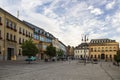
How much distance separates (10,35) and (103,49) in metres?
105

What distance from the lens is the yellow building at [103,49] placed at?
149125 millimetres

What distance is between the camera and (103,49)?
152m

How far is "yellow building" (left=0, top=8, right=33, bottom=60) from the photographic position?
164 ft

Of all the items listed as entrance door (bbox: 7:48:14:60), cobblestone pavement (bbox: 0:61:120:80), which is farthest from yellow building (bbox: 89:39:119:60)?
cobblestone pavement (bbox: 0:61:120:80)

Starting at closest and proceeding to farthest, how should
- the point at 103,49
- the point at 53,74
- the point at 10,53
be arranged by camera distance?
the point at 53,74
the point at 10,53
the point at 103,49

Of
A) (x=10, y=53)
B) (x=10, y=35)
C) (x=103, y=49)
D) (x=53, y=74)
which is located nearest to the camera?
(x=53, y=74)

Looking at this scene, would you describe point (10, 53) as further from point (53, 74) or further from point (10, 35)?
point (53, 74)

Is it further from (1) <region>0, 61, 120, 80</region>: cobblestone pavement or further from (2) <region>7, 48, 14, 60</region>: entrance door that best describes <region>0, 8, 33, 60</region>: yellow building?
Answer: (1) <region>0, 61, 120, 80</region>: cobblestone pavement

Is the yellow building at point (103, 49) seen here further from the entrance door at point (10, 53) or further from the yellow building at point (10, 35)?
the entrance door at point (10, 53)

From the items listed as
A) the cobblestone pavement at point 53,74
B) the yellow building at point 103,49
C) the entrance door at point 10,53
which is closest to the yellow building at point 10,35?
the entrance door at point 10,53

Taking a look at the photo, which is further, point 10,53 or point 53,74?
point 10,53

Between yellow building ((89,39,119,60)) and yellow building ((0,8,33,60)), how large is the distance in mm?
93011

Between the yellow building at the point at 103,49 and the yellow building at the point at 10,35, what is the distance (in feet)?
305

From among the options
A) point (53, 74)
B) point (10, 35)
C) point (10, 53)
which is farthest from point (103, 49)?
point (53, 74)
